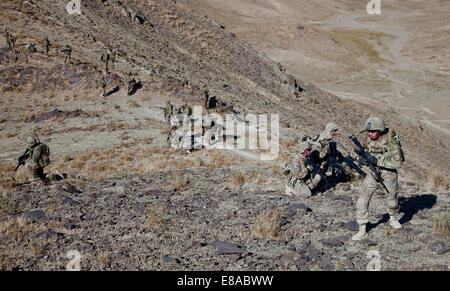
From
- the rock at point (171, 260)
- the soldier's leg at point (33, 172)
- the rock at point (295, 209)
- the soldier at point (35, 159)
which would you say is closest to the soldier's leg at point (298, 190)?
the rock at point (295, 209)

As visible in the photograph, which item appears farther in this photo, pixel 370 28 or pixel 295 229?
pixel 370 28

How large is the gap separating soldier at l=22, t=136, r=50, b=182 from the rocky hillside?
0.75m

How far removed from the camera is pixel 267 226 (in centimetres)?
784

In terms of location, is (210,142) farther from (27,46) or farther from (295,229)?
(27,46)

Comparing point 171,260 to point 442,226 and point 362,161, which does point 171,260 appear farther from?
point 442,226

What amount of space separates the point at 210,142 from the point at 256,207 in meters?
9.81

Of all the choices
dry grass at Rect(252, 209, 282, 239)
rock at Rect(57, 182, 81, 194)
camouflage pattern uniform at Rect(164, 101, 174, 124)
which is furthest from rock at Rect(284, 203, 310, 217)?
camouflage pattern uniform at Rect(164, 101, 174, 124)

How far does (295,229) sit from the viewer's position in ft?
26.6

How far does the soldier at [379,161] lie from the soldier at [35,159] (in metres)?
10.7

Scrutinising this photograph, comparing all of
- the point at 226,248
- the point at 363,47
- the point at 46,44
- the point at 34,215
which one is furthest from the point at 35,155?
the point at 363,47

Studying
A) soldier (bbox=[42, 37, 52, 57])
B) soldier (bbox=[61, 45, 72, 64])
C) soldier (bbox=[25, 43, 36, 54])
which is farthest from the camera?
soldier (bbox=[25, 43, 36, 54])

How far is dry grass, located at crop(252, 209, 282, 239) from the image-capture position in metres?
7.75

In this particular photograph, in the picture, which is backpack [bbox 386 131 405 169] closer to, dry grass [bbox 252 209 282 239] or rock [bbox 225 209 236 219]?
dry grass [bbox 252 209 282 239]
